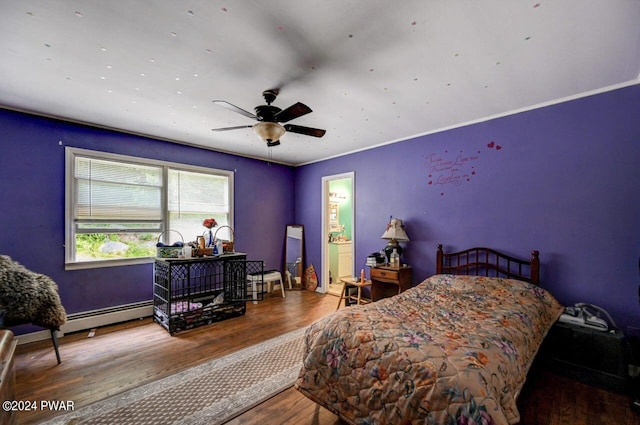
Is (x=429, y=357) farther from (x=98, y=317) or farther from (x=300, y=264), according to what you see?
(x=300, y=264)

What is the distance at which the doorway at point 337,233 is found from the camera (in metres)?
5.05

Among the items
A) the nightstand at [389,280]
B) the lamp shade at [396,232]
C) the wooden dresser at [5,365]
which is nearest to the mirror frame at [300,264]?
the nightstand at [389,280]

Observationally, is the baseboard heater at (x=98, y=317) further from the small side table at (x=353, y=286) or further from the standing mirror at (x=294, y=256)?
the small side table at (x=353, y=286)

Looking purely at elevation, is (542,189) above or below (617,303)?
above

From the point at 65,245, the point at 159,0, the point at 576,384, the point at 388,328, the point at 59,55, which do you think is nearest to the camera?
the point at 159,0

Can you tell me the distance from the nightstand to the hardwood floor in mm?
1061

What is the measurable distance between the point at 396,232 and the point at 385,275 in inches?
24.6

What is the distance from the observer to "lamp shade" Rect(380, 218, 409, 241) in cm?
383

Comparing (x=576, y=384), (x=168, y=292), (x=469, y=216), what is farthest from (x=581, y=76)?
(x=168, y=292)

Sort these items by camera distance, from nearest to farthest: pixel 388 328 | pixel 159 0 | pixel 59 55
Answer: pixel 159 0
pixel 388 328
pixel 59 55

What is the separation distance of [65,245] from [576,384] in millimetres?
5549

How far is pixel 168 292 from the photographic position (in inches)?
133

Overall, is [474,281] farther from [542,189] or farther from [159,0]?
[159,0]

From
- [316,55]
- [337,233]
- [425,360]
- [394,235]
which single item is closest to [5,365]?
[425,360]
